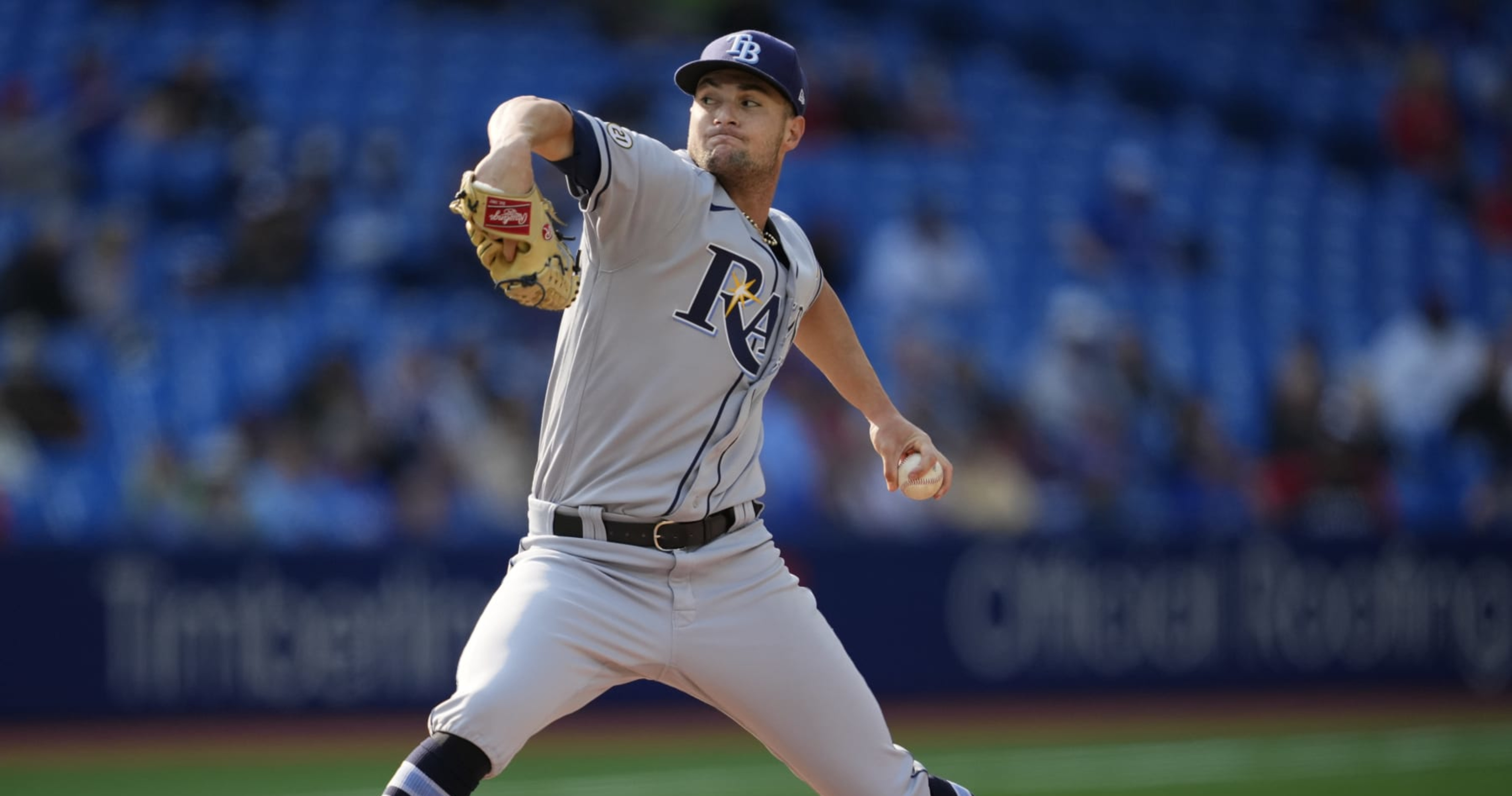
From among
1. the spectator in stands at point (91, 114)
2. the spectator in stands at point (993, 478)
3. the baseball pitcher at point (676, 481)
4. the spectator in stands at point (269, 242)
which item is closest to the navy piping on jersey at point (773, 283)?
the baseball pitcher at point (676, 481)

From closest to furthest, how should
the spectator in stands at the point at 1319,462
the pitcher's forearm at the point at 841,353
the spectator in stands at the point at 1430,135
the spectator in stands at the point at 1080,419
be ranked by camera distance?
the pitcher's forearm at the point at 841,353, the spectator in stands at the point at 1080,419, the spectator in stands at the point at 1319,462, the spectator in stands at the point at 1430,135

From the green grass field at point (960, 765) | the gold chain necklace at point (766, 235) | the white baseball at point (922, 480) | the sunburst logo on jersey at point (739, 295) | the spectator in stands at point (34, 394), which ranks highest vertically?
the gold chain necklace at point (766, 235)

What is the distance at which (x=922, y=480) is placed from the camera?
4.33 m

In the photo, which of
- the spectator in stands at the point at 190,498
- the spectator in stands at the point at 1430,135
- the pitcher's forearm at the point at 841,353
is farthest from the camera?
the spectator in stands at the point at 1430,135

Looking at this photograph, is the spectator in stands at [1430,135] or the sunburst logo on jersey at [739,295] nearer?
the sunburst logo on jersey at [739,295]

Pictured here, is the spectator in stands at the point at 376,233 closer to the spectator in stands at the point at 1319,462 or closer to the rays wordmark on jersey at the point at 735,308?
the spectator in stands at the point at 1319,462

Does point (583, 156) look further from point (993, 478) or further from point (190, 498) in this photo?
point (993, 478)

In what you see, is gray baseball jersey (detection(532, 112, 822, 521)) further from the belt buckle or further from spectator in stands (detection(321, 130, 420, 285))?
spectator in stands (detection(321, 130, 420, 285))

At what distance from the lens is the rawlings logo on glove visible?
132 inches

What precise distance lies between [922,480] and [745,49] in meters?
1.10

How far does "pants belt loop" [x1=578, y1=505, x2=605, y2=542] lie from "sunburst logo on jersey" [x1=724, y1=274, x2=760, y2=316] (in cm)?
53

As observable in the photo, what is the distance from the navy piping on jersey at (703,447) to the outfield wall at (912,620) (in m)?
5.84

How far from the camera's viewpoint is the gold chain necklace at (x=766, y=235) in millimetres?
4199

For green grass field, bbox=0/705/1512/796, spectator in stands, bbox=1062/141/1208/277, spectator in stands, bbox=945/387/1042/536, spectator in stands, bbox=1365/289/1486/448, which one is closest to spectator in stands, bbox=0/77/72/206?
green grass field, bbox=0/705/1512/796
